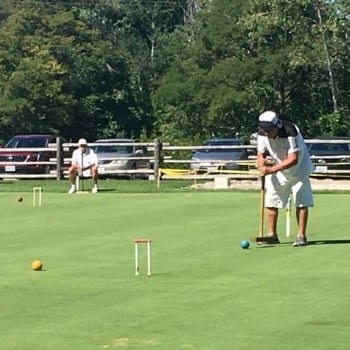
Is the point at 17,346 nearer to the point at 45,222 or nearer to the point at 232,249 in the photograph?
the point at 232,249

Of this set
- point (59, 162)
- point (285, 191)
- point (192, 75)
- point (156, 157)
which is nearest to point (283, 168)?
point (285, 191)

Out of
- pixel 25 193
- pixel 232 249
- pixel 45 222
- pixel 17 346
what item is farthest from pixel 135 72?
pixel 17 346

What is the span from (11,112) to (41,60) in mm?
4717

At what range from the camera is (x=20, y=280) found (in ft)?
39.4

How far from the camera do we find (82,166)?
104ft

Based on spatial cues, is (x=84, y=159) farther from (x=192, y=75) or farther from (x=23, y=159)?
(x=192, y=75)

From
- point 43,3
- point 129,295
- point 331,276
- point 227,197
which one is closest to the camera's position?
point 129,295

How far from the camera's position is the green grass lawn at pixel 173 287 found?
8.80 meters

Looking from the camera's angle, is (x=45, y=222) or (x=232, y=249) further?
(x=45, y=222)

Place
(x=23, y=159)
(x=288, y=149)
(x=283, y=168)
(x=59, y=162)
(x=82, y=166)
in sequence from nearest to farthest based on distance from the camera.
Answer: (x=283, y=168), (x=288, y=149), (x=82, y=166), (x=59, y=162), (x=23, y=159)

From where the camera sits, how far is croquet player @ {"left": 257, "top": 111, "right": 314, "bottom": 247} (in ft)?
49.7

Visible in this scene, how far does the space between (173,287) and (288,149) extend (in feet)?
14.7

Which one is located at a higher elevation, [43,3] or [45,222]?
[43,3]

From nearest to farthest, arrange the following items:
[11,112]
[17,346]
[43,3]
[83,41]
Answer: [17,346] < [11,112] < [83,41] < [43,3]
